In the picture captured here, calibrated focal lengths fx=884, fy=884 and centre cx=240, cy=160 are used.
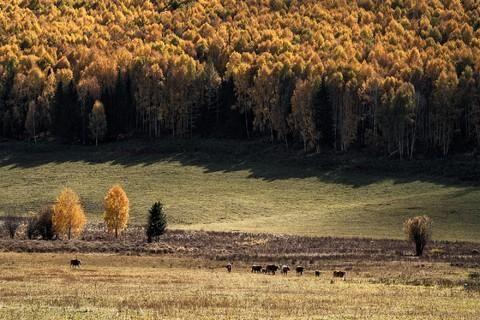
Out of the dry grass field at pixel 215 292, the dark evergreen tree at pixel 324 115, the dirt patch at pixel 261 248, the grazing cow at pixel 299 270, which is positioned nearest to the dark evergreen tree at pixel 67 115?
the dark evergreen tree at pixel 324 115

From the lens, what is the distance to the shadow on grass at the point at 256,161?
424 ft

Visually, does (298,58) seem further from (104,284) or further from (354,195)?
(104,284)

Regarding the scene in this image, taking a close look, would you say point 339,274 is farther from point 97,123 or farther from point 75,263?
point 97,123

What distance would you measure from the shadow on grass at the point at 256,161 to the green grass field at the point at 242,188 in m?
0.18

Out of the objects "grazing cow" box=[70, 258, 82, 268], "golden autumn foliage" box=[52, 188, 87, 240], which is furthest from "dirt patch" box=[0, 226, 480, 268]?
Result: "grazing cow" box=[70, 258, 82, 268]

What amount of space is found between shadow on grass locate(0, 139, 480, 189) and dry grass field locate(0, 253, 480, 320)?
191 feet

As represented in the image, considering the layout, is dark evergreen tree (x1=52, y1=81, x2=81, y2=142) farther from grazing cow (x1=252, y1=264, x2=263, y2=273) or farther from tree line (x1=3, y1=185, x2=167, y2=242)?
grazing cow (x1=252, y1=264, x2=263, y2=273)

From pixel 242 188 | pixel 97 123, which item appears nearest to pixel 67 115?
pixel 97 123

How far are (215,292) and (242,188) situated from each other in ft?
Result: 266

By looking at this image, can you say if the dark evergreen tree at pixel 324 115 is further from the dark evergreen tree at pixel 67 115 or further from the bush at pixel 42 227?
the bush at pixel 42 227

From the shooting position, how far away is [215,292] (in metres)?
47.5

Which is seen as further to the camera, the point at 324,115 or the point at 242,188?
the point at 324,115

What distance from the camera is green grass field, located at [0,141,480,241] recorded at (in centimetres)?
10438

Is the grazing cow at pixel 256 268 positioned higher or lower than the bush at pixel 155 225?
lower
